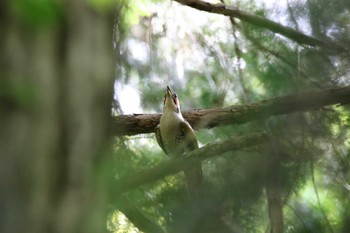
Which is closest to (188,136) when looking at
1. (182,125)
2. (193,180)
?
(182,125)

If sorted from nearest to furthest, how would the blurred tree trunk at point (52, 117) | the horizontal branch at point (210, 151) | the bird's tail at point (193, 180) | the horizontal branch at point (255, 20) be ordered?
the blurred tree trunk at point (52, 117) → the horizontal branch at point (210, 151) → the bird's tail at point (193, 180) → the horizontal branch at point (255, 20)

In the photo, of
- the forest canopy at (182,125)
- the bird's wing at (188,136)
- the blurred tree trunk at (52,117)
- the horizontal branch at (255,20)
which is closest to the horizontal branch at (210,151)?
the forest canopy at (182,125)

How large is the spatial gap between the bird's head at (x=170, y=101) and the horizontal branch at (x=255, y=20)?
2.19 ft

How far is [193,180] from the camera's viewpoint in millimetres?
2531

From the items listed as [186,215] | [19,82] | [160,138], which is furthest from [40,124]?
[160,138]

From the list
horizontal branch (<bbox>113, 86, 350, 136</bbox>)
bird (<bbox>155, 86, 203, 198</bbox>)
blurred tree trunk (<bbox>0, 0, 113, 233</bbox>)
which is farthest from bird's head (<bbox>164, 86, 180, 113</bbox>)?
blurred tree trunk (<bbox>0, 0, 113, 233</bbox>)

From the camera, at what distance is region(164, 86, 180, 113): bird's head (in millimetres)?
4488

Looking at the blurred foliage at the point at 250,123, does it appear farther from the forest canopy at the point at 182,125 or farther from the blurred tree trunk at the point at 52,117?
the blurred tree trunk at the point at 52,117

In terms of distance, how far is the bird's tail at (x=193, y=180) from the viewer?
8.00 feet

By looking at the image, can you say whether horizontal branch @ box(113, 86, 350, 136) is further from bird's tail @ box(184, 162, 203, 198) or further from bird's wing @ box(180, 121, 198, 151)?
bird's tail @ box(184, 162, 203, 198)

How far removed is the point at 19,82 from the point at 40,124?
6 cm

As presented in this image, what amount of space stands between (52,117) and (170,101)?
12.5 feet

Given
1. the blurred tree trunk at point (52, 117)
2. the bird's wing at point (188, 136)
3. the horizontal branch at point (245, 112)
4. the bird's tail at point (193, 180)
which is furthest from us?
the bird's wing at point (188, 136)

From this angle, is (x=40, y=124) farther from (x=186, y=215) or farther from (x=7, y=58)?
(x=186, y=215)
